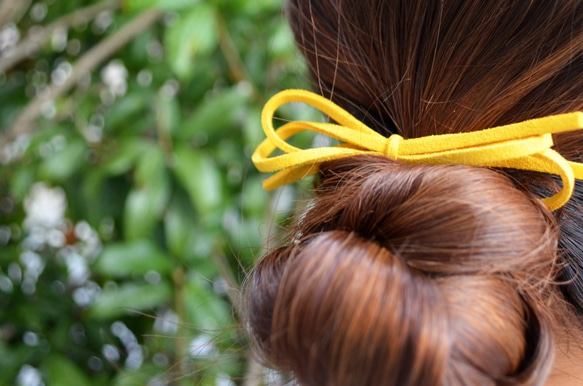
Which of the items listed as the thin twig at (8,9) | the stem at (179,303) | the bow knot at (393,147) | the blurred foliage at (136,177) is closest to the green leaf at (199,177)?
the blurred foliage at (136,177)

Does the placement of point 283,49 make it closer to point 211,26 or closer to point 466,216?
point 211,26

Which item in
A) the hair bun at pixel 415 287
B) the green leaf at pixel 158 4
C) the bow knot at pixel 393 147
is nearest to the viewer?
the hair bun at pixel 415 287

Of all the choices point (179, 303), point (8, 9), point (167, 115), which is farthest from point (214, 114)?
point (8, 9)

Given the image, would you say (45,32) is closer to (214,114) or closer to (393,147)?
(214,114)

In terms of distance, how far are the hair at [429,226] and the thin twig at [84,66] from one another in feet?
1.87

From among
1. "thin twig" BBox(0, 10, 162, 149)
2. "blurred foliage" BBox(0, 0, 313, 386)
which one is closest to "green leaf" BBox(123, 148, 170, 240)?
"blurred foliage" BBox(0, 0, 313, 386)

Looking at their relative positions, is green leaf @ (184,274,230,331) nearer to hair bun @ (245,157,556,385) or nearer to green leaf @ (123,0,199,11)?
green leaf @ (123,0,199,11)

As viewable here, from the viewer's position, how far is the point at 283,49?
1.00 meters

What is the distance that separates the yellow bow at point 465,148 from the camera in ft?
1.32

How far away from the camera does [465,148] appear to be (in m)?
0.43

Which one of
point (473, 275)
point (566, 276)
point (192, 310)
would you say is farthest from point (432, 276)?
point (192, 310)

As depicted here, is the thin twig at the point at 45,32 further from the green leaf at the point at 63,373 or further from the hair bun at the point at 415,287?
the hair bun at the point at 415,287

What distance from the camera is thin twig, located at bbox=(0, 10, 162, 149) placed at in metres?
1.04

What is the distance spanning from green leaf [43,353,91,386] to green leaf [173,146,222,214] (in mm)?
313
